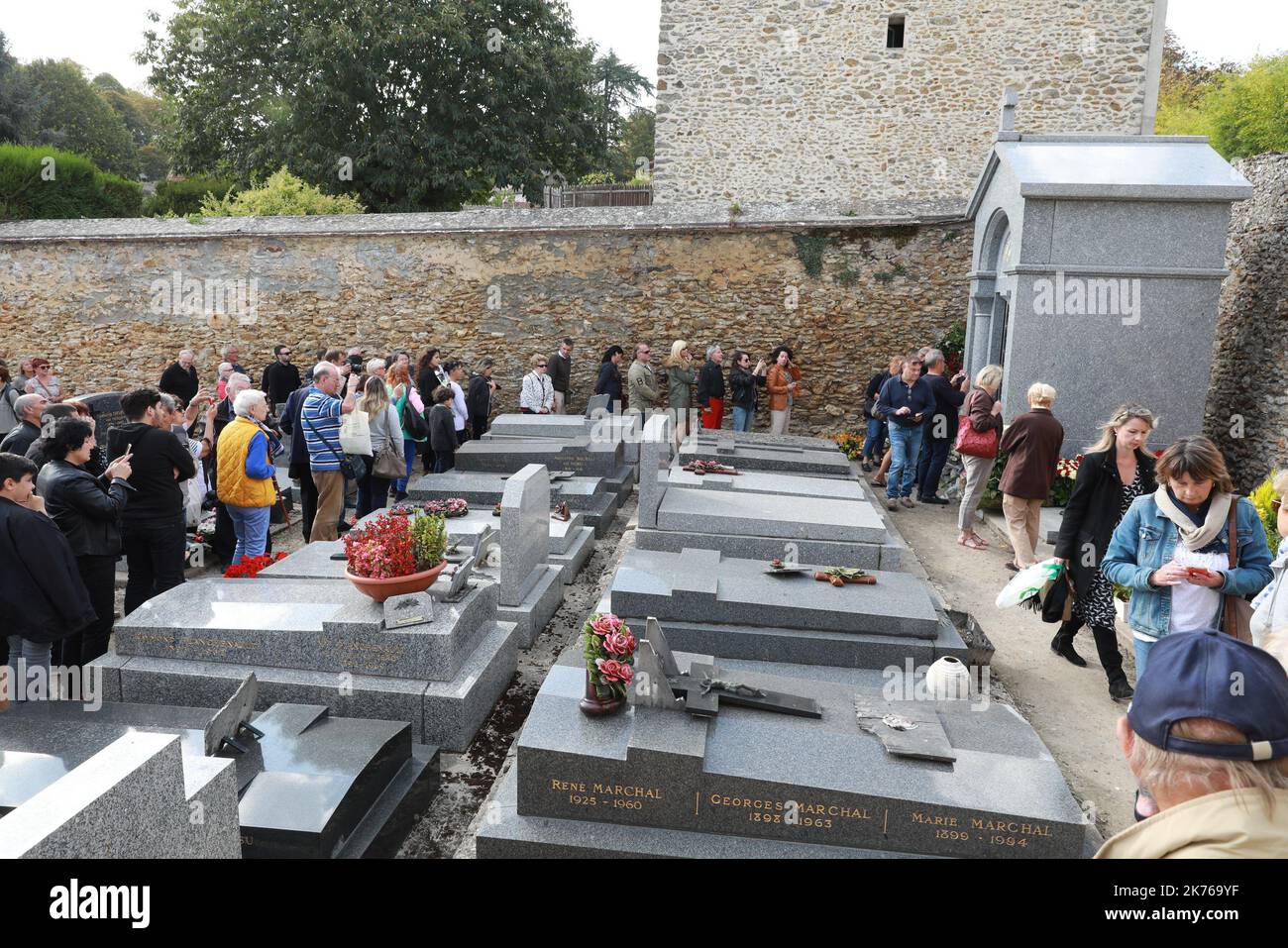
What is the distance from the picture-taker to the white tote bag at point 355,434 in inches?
335

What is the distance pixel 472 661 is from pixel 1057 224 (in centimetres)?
820

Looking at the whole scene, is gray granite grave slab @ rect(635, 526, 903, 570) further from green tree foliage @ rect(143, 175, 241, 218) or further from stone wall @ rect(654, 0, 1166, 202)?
green tree foliage @ rect(143, 175, 241, 218)

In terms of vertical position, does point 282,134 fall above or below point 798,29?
below

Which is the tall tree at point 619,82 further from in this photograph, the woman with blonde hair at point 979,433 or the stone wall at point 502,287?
the woman with blonde hair at point 979,433

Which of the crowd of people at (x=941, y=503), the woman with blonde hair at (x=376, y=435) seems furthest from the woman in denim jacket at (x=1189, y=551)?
the woman with blonde hair at (x=376, y=435)

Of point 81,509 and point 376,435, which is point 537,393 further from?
point 81,509

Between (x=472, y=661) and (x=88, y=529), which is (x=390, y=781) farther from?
(x=88, y=529)

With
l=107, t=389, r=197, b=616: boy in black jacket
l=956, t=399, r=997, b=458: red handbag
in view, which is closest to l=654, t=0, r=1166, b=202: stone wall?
l=956, t=399, r=997, b=458: red handbag

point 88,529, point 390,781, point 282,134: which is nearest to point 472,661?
point 390,781

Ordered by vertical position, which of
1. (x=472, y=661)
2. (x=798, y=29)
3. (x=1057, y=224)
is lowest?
(x=472, y=661)

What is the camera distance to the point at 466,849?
4082 millimetres

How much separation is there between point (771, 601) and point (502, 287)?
34.4ft

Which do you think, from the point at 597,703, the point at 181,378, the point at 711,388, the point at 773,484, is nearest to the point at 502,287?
the point at 711,388

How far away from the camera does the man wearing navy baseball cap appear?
1.67 meters
